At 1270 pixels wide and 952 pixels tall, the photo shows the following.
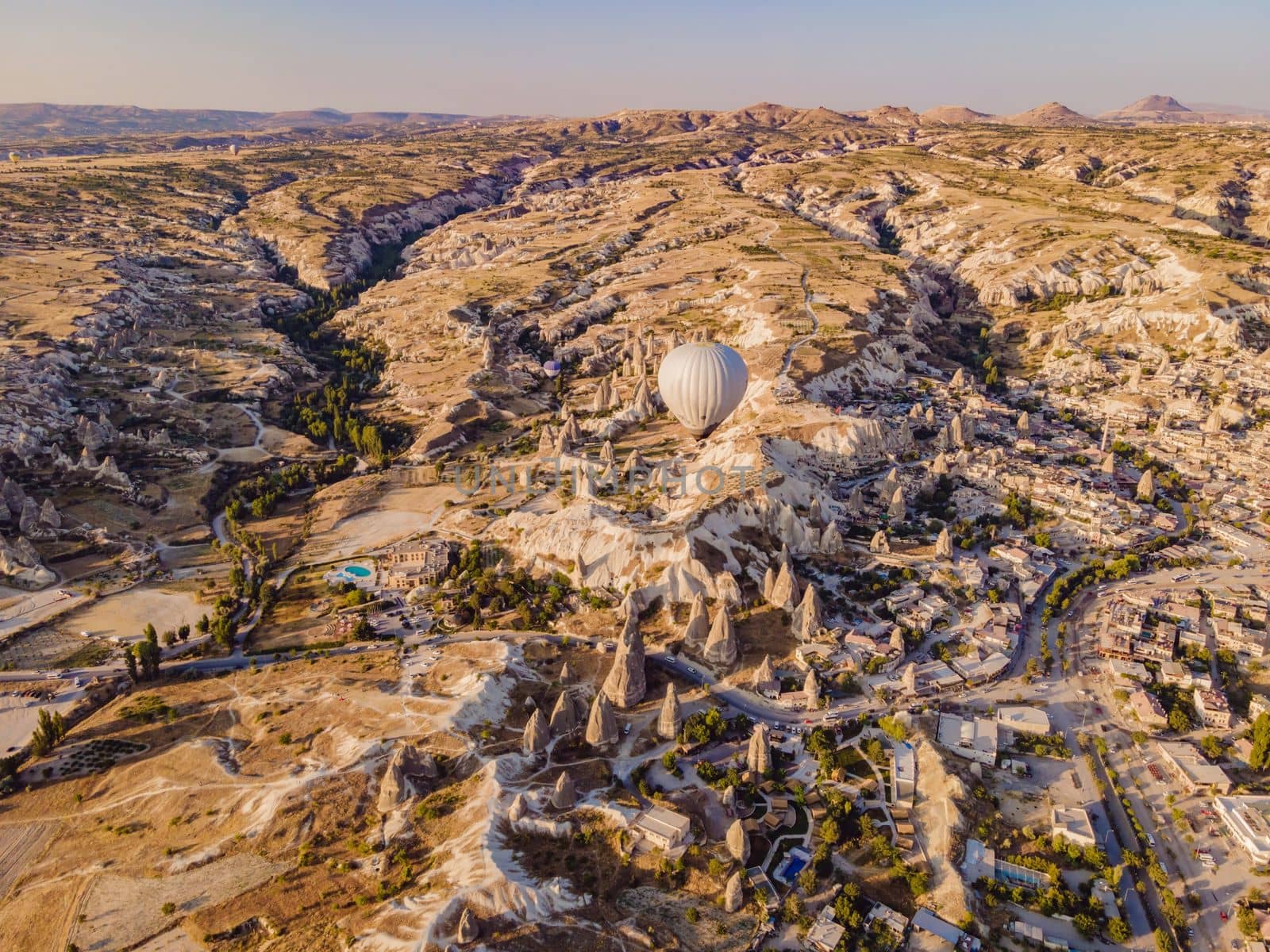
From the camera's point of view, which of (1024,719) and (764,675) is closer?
(1024,719)

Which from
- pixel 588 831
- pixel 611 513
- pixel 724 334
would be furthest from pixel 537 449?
pixel 588 831

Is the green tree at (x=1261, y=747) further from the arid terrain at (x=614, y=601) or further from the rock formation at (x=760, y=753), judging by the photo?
the rock formation at (x=760, y=753)

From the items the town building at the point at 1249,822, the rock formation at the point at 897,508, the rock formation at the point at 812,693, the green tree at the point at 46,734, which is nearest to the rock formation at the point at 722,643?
the rock formation at the point at 812,693

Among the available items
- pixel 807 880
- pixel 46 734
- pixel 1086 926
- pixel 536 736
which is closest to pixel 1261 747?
pixel 1086 926

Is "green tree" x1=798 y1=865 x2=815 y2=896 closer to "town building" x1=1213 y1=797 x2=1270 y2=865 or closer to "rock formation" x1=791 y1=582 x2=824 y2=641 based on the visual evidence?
"rock formation" x1=791 y1=582 x2=824 y2=641

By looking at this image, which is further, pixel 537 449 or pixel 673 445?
pixel 537 449

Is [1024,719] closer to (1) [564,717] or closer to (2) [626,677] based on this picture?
(2) [626,677]

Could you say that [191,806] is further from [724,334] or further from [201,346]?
[201,346]
